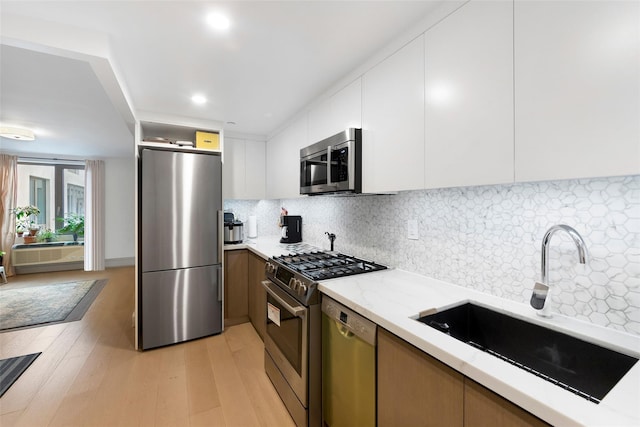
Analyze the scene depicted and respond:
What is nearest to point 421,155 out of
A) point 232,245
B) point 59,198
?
point 232,245

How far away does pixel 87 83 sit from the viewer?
2.32 meters

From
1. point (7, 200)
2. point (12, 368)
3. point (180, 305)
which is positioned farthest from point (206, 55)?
point (7, 200)

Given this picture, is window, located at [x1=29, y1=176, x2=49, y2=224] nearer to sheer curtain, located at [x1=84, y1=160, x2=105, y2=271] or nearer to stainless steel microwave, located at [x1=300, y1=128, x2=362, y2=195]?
sheer curtain, located at [x1=84, y1=160, x2=105, y2=271]

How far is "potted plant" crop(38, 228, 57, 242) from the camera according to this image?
5570 millimetres

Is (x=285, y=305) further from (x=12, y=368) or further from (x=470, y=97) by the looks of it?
(x=12, y=368)

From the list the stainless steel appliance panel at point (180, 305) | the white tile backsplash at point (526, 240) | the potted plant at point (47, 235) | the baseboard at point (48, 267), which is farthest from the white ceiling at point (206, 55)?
the baseboard at point (48, 267)

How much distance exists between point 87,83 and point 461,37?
2944 mm

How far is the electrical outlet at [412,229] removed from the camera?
5.78 ft

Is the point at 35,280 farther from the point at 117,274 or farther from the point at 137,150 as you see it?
the point at 137,150

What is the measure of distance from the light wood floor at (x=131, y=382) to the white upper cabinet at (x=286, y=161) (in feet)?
5.33

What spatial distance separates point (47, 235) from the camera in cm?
561

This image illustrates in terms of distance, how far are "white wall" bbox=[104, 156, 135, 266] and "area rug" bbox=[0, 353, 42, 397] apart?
3.95m

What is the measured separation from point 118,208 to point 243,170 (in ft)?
14.3

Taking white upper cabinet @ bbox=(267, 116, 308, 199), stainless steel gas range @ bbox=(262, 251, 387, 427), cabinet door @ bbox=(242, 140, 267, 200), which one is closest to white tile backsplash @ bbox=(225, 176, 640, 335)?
stainless steel gas range @ bbox=(262, 251, 387, 427)
